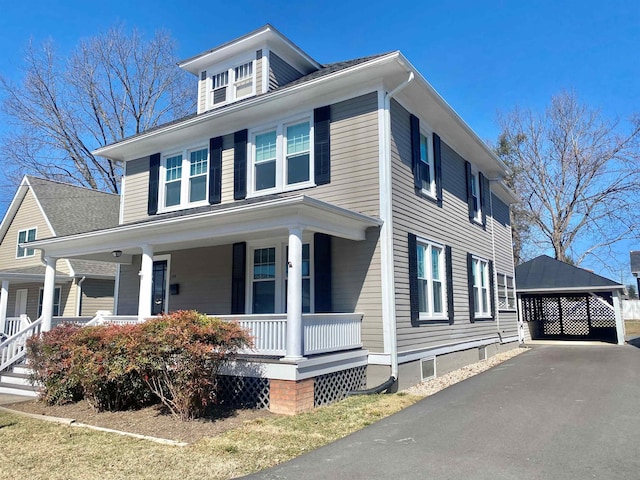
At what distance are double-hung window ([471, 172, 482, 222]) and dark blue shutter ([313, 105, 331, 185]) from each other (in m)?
6.53

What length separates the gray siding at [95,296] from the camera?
17.8 m

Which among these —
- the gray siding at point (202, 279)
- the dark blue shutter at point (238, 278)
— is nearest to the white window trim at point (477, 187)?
the dark blue shutter at point (238, 278)

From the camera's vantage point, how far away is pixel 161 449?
5.48 metres

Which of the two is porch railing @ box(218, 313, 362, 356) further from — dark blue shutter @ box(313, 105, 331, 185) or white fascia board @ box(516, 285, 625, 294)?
white fascia board @ box(516, 285, 625, 294)

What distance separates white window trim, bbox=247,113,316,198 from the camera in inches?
400

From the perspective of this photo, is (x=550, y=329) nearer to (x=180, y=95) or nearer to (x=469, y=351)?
(x=469, y=351)

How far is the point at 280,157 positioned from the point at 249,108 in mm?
1305

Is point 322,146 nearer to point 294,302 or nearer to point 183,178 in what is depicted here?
point 294,302

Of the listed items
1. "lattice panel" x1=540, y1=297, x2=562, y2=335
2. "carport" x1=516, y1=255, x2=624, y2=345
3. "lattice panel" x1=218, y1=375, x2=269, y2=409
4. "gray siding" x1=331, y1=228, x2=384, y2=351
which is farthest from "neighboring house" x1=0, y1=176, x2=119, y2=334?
"lattice panel" x1=540, y1=297, x2=562, y2=335

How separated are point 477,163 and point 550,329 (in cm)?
1418

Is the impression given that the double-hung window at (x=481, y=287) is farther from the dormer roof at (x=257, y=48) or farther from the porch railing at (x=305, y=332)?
the dormer roof at (x=257, y=48)

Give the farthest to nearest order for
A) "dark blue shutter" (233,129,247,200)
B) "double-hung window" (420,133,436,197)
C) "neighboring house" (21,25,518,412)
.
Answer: "double-hung window" (420,133,436,197), "dark blue shutter" (233,129,247,200), "neighboring house" (21,25,518,412)

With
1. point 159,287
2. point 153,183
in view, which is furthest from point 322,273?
point 153,183

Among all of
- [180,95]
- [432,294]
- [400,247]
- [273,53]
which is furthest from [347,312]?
[180,95]
